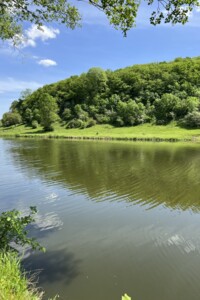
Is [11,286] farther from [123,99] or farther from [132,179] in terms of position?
[123,99]

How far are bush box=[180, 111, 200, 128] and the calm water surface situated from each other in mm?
64905

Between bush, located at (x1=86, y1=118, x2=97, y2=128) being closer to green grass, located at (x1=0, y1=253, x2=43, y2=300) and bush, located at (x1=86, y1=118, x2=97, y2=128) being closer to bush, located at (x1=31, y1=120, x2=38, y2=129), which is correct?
bush, located at (x1=31, y1=120, x2=38, y2=129)

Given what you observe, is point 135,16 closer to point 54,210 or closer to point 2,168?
point 54,210

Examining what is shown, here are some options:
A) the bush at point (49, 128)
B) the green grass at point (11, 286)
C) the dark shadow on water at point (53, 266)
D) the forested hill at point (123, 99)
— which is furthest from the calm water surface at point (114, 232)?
the bush at point (49, 128)

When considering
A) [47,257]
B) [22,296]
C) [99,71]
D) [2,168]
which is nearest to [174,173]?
[2,168]

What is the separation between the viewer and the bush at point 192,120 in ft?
281

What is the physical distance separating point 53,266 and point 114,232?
11.8 feet

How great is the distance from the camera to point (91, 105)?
403 ft

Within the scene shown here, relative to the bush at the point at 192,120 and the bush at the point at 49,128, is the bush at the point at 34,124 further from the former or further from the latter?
the bush at the point at 192,120

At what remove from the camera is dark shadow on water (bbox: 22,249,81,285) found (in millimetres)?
8683

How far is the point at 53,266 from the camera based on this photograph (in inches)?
369

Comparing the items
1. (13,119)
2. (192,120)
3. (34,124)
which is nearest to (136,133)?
(192,120)

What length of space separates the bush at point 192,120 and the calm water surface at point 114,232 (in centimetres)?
6490

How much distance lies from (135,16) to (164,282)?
819cm
